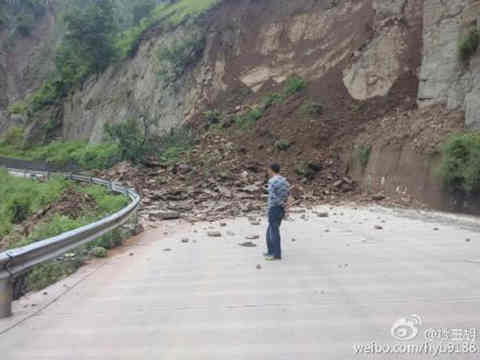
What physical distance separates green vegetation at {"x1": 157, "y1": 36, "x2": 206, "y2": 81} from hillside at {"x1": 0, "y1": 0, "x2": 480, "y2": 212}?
0.32 ft

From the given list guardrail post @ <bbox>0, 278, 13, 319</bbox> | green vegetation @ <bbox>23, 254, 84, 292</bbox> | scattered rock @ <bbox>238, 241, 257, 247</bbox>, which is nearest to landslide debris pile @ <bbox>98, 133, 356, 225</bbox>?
scattered rock @ <bbox>238, 241, 257, 247</bbox>

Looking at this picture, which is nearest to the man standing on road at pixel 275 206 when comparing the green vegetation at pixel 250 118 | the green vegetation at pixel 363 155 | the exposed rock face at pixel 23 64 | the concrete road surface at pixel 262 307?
the concrete road surface at pixel 262 307

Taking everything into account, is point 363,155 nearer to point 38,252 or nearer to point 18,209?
point 18,209

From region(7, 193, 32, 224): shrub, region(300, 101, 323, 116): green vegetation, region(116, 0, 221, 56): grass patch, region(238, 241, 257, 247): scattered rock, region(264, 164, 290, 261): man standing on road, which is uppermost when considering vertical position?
region(116, 0, 221, 56): grass patch

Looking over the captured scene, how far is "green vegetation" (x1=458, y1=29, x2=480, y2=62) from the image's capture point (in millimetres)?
16281

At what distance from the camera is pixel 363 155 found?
19.3m

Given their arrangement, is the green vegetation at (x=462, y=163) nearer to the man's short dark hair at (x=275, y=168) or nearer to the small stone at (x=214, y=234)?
the small stone at (x=214, y=234)

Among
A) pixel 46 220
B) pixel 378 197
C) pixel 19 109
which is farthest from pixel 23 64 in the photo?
pixel 378 197

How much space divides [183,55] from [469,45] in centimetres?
2519

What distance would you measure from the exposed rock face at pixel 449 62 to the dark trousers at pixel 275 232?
11.6 metres

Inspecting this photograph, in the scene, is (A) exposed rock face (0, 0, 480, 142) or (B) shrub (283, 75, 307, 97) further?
(B) shrub (283, 75, 307, 97)

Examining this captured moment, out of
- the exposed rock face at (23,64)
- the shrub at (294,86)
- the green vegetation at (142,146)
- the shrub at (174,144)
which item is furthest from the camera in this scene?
the exposed rock face at (23,64)

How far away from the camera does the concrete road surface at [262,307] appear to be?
3326mm

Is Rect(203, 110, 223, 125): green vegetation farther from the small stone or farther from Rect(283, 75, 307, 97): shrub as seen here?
the small stone
